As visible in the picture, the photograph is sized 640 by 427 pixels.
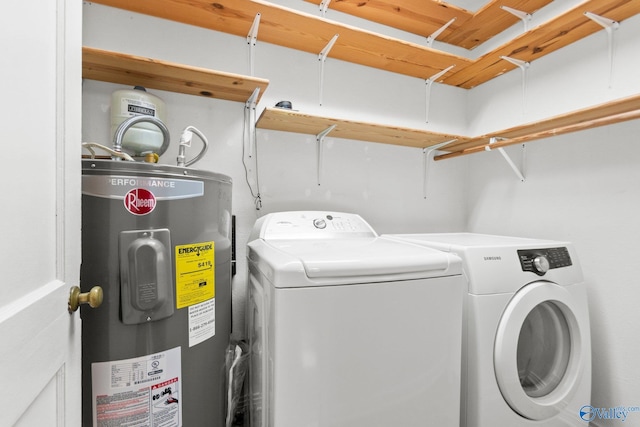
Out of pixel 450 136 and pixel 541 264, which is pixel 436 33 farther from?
pixel 541 264

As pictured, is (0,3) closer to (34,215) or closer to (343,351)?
(34,215)

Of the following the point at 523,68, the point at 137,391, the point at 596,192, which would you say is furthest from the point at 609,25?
the point at 137,391

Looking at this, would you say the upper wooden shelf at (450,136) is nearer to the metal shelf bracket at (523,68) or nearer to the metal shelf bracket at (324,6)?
the metal shelf bracket at (523,68)

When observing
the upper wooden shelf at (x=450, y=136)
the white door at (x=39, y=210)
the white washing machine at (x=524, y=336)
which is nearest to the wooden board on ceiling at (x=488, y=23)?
the upper wooden shelf at (x=450, y=136)

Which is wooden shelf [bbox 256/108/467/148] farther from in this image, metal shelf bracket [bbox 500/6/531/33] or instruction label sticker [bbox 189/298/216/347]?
instruction label sticker [bbox 189/298/216/347]

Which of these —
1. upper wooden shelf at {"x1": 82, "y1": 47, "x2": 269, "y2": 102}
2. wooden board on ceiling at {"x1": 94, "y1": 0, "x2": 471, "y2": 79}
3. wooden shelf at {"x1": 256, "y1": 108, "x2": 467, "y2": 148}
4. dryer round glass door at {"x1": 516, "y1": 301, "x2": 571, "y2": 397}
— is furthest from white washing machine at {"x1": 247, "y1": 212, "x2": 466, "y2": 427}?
wooden board on ceiling at {"x1": 94, "y1": 0, "x2": 471, "y2": 79}

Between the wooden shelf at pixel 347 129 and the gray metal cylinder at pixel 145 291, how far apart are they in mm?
687

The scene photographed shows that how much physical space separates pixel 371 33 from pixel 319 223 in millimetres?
1048

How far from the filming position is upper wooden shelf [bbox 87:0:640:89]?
4.60 feet

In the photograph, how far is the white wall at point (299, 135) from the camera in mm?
1498

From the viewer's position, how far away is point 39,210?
493 millimetres

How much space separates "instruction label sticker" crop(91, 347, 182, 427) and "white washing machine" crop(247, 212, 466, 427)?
0.28 metres

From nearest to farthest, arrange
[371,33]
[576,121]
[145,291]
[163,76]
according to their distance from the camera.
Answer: [145,291]
[163,76]
[576,121]
[371,33]

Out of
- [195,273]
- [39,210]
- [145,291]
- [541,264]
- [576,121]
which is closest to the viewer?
[39,210]
